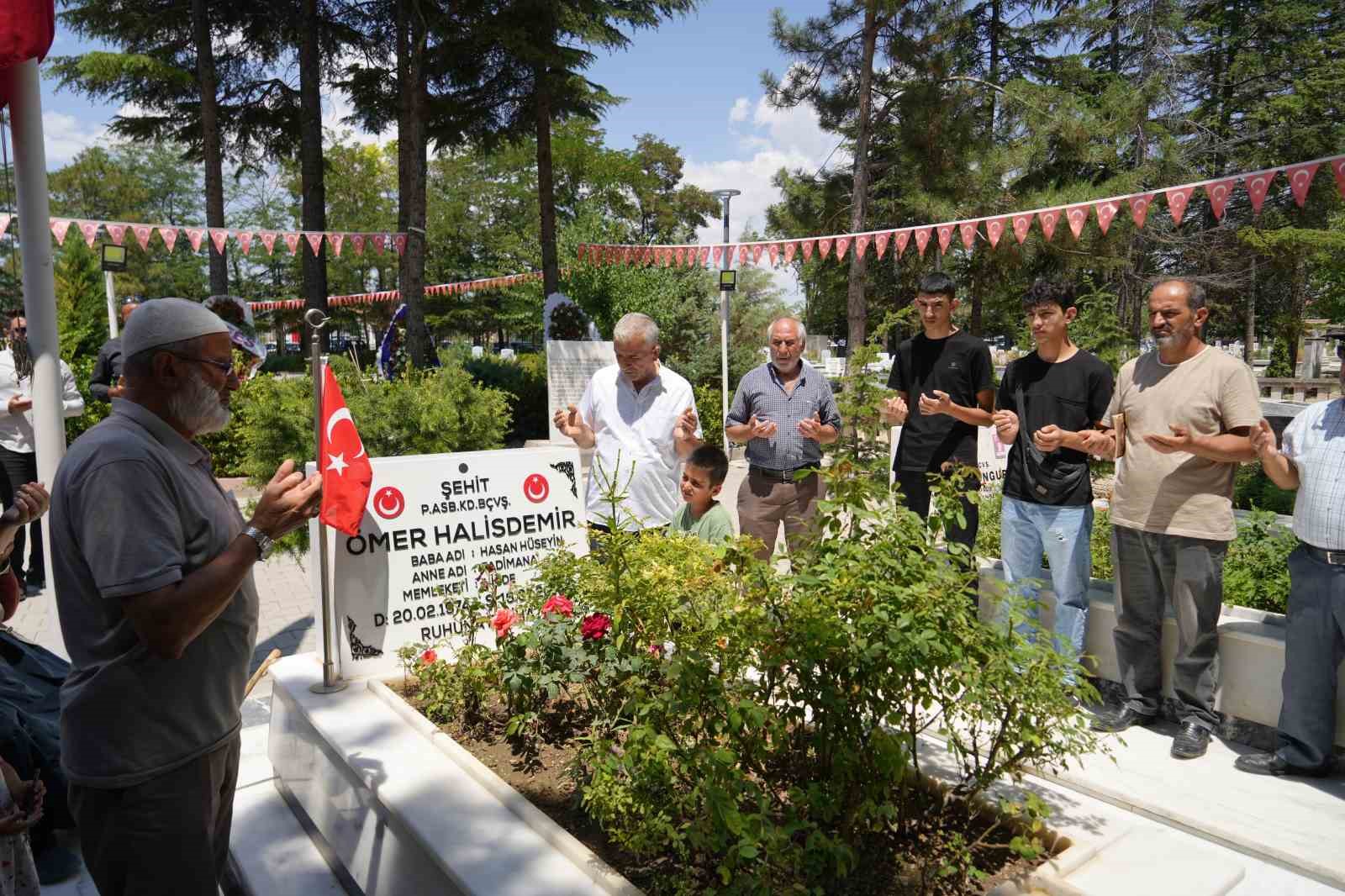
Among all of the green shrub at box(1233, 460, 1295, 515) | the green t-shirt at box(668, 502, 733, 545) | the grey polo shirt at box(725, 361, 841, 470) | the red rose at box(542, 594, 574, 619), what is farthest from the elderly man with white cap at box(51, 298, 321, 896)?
the green shrub at box(1233, 460, 1295, 515)

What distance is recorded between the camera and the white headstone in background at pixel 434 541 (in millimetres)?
3740

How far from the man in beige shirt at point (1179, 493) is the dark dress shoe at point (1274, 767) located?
153 millimetres

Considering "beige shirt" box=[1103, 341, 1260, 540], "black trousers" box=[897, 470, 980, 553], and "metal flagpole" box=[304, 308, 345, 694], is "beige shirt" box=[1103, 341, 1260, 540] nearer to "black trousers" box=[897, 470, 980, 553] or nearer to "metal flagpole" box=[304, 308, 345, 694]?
"black trousers" box=[897, 470, 980, 553]

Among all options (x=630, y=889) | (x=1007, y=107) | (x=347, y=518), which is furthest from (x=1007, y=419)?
(x=1007, y=107)

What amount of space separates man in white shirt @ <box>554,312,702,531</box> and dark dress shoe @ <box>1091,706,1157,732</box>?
2188 millimetres

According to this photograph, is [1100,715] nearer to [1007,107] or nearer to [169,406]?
[169,406]

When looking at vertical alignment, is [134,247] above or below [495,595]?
above

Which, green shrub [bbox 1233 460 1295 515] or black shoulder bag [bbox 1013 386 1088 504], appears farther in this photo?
green shrub [bbox 1233 460 1295 515]

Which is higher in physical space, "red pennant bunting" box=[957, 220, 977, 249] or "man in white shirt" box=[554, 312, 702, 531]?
"red pennant bunting" box=[957, 220, 977, 249]

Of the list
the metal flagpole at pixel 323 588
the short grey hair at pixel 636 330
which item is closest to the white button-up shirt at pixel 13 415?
the metal flagpole at pixel 323 588

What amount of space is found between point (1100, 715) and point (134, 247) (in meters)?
40.5

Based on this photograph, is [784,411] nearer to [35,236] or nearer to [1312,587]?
[1312,587]

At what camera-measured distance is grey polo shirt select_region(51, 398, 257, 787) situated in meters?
1.63

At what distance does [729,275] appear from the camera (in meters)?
10.7
